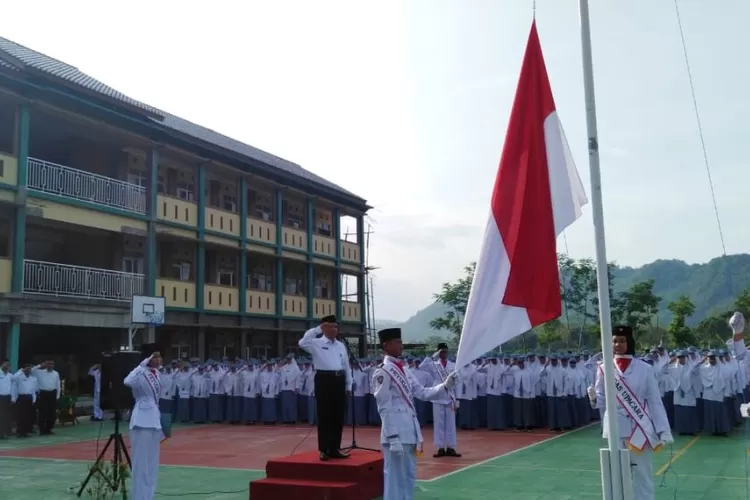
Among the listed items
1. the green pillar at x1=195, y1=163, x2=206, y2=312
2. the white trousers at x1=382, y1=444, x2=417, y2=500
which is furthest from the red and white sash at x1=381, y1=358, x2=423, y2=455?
the green pillar at x1=195, y1=163, x2=206, y2=312

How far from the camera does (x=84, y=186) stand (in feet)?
69.5

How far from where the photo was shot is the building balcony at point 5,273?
18.3 m

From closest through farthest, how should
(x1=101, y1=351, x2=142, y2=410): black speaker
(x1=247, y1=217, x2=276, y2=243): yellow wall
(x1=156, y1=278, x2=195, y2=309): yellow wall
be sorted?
(x1=101, y1=351, x2=142, y2=410): black speaker
(x1=156, y1=278, x2=195, y2=309): yellow wall
(x1=247, y1=217, x2=276, y2=243): yellow wall

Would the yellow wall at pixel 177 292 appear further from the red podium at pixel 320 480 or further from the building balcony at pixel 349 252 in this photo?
the red podium at pixel 320 480

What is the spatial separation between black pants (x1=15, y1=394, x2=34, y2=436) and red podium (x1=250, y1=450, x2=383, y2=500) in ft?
35.6

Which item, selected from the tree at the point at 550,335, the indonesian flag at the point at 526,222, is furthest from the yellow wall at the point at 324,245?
the indonesian flag at the point at 526,222

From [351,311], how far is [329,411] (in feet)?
84.7

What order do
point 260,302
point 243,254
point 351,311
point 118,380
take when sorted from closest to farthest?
point 118,380, point 243,254, point 260,302, point 351,311

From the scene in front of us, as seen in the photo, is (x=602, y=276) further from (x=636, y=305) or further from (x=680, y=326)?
(x=636, y=305)

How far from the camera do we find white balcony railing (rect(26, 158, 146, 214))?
19.9 metres

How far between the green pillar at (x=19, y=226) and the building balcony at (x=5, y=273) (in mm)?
73

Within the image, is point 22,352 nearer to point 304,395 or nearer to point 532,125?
point 304,395

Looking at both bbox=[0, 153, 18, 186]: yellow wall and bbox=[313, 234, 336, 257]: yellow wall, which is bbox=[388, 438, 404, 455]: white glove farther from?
bbox=[313, 234, 336, 257]: yellow wall

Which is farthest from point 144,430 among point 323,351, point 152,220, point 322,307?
point 322,307
